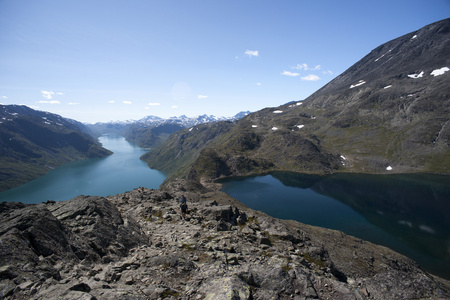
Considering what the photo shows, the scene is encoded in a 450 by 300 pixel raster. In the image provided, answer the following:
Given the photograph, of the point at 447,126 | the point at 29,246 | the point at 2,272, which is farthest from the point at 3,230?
the point at 447,126

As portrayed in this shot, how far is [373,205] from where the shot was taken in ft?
310

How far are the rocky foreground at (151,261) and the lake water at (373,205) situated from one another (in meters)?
39.7

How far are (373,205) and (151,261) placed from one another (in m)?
110

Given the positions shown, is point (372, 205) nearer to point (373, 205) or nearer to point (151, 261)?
point (373, 205)

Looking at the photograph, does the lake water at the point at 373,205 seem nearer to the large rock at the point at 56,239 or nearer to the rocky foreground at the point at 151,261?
the rocky foreground at the point at 151,261

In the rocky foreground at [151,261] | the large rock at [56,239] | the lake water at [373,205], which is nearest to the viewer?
the large rock at [56,239]

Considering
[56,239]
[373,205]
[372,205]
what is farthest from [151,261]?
[373,205]

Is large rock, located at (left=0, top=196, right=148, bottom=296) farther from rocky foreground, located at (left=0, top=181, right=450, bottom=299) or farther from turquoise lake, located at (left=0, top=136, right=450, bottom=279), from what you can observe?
turquoise lake, located at (left=0, top=136, right=450, bottom=279)

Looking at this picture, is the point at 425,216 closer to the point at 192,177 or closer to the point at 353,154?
the point at 353,154

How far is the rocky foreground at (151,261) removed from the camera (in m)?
12.3

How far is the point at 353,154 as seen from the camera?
17938 cm

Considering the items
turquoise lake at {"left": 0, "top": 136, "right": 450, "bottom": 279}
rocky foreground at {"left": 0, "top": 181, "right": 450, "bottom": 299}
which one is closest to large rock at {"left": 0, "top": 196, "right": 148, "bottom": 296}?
rocky foreground at {"left": 0, "top": 181, "right": 450, "bottom": 299}

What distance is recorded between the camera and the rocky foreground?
1226cm

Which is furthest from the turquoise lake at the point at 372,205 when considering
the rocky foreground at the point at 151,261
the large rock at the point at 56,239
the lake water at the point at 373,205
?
the large rock at the point at 56,239
